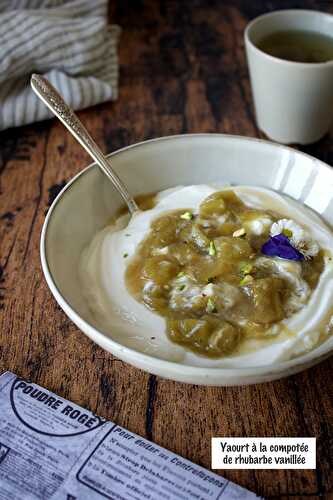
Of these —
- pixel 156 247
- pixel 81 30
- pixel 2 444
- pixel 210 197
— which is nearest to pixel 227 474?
pixel 2 444

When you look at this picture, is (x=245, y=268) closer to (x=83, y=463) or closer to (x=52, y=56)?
(x=83, y=463)

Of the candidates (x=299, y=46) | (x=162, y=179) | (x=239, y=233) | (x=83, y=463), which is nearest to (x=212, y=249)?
(x=239, y=233)

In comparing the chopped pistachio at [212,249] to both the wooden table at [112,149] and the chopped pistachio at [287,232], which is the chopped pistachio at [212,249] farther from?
the wooden table at [112,149]

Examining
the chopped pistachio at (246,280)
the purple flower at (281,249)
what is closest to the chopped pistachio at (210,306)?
the chopped pistachio at (246,280)

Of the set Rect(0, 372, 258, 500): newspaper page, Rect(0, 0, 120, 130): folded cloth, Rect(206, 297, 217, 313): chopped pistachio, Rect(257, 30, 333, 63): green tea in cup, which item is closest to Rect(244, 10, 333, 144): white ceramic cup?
Rect(257, 30, 333, 63): green tea in cup

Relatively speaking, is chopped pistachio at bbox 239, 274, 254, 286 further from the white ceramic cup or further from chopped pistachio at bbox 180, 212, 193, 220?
the white ceramic cup

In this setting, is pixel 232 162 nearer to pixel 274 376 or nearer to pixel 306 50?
pixel 306 50
